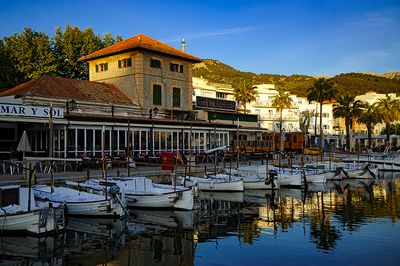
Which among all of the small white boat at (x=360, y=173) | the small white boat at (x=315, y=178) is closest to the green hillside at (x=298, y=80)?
the small white boat at (x=360, y=173)

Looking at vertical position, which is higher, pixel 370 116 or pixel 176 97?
pixel 176 97

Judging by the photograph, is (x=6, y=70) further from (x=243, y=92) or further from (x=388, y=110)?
A: (x=388, y=110)

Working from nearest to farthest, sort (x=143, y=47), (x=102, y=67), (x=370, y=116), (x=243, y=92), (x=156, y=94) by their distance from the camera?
(x=143, y=47), (x=156, y=94), (x=102, y=67), (x=370, y=116), (x=243, y=92)

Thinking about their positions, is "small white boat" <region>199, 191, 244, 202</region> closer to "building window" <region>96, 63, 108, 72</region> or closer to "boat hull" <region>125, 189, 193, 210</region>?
"boat hull" <region>125, 189, 193, 210</region>

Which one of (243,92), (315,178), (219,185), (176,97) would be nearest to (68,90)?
(176,97)

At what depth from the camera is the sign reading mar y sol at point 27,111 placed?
91.5 ft

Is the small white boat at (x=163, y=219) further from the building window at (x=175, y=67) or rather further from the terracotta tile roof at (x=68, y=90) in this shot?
the building window at (x=175, y=67)

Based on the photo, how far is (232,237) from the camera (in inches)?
727

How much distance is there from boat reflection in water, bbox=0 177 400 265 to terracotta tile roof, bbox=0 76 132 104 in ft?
57.3

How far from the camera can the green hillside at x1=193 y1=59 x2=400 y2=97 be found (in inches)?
5719

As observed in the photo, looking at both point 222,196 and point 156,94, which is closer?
point 222,196

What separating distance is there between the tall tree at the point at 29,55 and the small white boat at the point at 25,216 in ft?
130

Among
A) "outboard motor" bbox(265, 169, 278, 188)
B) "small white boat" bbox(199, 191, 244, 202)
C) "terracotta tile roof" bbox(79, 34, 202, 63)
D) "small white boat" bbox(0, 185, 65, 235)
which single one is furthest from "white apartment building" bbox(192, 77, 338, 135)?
"small white boat" bbox(0, 185, 65, 235)

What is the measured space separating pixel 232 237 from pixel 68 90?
26237mm
